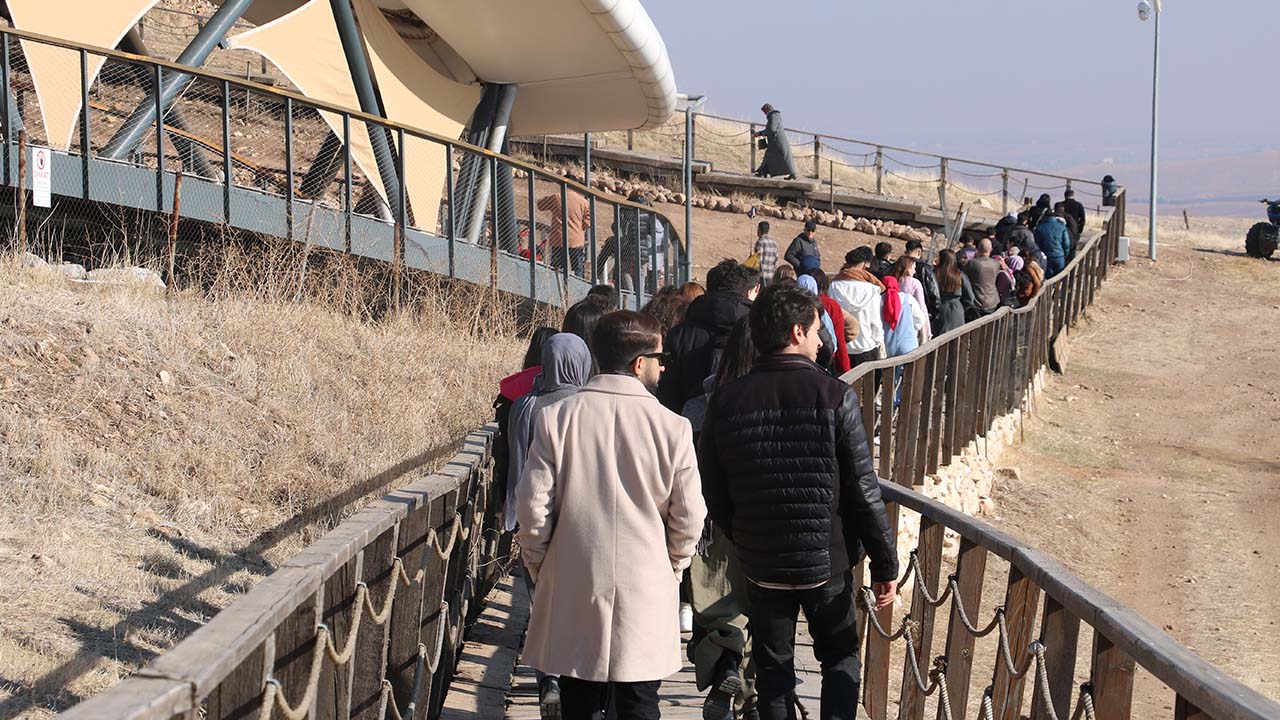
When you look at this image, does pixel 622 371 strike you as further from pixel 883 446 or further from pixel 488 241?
pixel 488 241

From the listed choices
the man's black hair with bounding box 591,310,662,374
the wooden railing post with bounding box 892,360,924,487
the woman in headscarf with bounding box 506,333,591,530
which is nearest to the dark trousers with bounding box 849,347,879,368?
the wooden railing post with bounding box 892,360,924,487

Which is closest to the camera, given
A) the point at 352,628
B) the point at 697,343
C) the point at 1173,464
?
the point at 352,628

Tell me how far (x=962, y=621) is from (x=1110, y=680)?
4.93 feet

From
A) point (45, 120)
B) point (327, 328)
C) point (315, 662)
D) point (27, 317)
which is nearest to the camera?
point (315, 662)

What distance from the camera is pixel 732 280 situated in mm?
7453

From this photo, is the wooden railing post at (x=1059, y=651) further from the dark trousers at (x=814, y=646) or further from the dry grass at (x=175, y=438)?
the dry grass at (x=175, y=438)

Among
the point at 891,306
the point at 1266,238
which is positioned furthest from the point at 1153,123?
the point at 891,306

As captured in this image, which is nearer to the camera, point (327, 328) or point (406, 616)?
point (406, 616)

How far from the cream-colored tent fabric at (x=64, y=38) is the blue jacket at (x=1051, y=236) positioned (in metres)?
14.1

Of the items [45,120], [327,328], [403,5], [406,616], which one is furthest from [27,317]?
[403,5]

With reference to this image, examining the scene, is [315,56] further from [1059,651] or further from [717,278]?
[1059,651]

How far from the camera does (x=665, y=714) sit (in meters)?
6.58

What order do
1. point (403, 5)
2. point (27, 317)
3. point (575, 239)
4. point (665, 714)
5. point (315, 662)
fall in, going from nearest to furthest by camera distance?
point (315, 662), point (665, 714), point (27, 317), point (575, 239), point (403, 5)

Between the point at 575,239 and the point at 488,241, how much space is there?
1.16 metres
